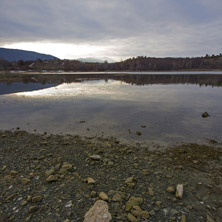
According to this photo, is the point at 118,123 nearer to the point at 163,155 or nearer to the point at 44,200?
the point at 163,155

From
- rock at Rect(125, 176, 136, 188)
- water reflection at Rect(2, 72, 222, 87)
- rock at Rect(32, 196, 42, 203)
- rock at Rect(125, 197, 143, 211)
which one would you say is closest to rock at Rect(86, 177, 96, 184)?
rock at Rect(125, 176, 136, 188)

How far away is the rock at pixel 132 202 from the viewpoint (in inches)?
142

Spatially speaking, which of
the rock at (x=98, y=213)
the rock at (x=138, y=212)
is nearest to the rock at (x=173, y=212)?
the rock at (x=138, y=212)

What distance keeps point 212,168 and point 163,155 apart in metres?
1.80

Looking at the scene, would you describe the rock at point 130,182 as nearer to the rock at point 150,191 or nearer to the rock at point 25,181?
the rock at point 150,191

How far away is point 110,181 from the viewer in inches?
182

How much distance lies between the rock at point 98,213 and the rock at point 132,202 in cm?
53

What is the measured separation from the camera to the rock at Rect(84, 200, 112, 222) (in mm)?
3278

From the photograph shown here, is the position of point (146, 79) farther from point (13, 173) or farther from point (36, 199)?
point (36, 199)

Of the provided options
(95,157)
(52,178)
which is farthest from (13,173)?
(95,157)

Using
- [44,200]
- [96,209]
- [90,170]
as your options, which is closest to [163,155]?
[90,170]

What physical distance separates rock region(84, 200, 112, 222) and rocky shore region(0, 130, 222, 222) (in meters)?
0.03

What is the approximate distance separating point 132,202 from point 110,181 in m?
1.06

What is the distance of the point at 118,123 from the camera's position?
33.2 feet
